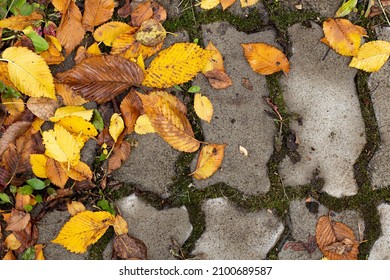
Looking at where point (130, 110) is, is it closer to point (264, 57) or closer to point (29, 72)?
point (29, 72)

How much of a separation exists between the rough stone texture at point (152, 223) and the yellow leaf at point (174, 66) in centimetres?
55

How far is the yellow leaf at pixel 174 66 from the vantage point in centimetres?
231

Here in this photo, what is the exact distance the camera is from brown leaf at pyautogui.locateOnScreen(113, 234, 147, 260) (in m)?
2.30

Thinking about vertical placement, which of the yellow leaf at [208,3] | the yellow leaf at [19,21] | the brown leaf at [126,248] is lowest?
the brown leaf at [126,248]

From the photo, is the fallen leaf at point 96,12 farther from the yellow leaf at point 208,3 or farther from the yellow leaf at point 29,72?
the yellow leaf at point 208,3

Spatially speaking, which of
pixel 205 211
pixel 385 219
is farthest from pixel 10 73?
pixel 385 219

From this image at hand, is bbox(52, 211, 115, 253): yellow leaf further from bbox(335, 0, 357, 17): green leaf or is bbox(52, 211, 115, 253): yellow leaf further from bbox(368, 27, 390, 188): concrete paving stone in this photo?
bbox(335, 0, 357, 17): green leaf

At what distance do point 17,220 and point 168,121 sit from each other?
31.9 inches

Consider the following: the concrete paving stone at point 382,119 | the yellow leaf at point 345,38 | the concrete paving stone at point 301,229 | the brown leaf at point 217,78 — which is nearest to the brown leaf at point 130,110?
the brown leaf at point 217,78

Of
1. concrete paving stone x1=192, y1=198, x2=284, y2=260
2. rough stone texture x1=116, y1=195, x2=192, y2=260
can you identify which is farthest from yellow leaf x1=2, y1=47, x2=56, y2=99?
concrete paving stone x1=192, y1=198, x2=284, y2=260

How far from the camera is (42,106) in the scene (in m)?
2.26
